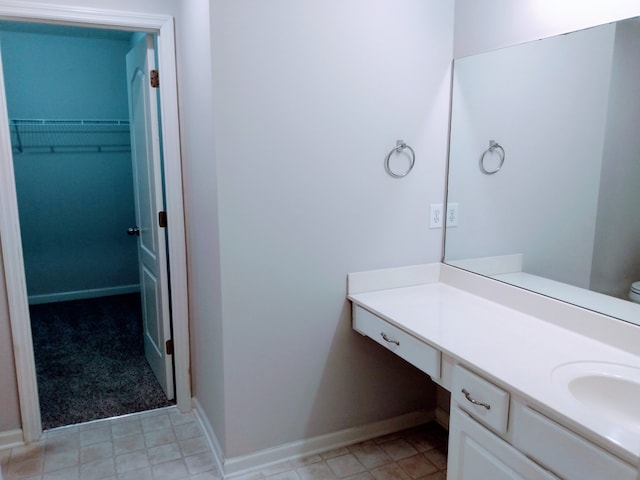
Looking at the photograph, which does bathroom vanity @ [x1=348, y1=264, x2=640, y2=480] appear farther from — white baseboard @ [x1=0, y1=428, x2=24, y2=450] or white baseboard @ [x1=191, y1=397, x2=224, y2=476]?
white baseboard @ [x1=0, y1=428, x2=24, y2=450]

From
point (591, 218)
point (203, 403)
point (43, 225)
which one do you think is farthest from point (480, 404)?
point (43, 225)

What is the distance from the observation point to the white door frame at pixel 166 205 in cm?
212

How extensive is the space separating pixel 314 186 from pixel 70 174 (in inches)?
134

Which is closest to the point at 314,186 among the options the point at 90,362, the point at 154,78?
the point at 154,78

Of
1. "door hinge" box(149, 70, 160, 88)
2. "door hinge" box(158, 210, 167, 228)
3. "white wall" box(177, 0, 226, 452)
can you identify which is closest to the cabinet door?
"white wall" box(177, 0, 226, 452)

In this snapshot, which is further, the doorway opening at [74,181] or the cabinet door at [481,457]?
the doorway opening at [74,181]

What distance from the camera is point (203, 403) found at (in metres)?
2.49

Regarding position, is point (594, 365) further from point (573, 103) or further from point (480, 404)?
point (573, 103)

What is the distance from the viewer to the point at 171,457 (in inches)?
89.0

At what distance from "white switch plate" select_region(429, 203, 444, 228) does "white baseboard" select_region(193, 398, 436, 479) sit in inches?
40.4

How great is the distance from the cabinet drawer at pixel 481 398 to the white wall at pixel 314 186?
778mm

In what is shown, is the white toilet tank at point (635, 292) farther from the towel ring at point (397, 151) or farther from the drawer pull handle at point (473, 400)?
the towel ring at point (397, 151)

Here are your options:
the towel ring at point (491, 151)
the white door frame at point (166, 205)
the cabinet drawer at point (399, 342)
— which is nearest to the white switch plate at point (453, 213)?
the towel ring at point (491, 151)

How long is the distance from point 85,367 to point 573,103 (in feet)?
10.7
